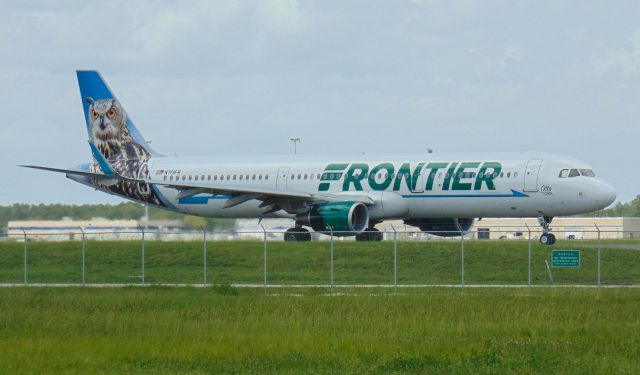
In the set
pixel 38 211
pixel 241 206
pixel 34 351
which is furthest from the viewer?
pixel 38 211

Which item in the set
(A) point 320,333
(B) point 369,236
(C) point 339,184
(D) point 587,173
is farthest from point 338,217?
(A) point 320,333

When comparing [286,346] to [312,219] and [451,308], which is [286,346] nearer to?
[451,308]

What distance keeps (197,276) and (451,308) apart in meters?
18.3

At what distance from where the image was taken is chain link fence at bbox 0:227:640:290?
143 ft

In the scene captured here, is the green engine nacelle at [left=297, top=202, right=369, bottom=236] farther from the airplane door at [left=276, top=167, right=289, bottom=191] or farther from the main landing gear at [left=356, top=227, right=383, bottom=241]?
the airplane door at [left=276, top=167, right=289, bottom=191]

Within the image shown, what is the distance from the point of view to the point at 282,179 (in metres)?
57.8

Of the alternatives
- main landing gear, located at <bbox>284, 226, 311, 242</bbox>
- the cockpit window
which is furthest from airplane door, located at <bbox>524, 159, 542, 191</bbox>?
main landing gear, located at <bbox>284, 226, 311, 242</bbox>

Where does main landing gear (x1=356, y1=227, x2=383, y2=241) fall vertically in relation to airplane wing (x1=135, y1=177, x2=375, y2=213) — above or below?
below

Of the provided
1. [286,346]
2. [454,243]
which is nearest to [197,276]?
[454,243]

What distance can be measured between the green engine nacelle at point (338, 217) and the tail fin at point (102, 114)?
12.9 m

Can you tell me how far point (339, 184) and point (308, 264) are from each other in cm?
700

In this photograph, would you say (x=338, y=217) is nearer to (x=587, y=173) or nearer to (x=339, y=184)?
(x=339, y=184)

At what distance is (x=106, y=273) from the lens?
49.0 meters

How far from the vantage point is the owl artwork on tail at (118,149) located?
61906 mm
